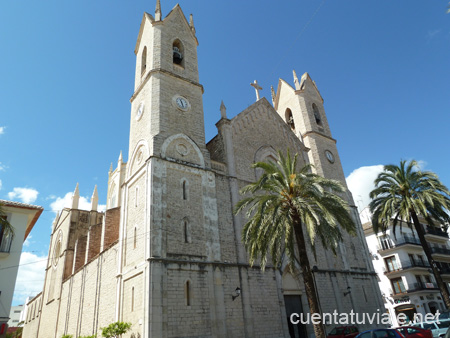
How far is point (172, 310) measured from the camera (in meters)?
14.4

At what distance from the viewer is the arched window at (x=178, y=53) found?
76.2ft

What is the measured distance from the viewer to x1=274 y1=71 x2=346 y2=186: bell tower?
92.8 ft

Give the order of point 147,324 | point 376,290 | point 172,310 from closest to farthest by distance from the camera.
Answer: point 147,324, point 172,310, point 376,290

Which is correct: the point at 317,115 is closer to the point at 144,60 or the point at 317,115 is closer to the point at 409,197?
the point at 409,197

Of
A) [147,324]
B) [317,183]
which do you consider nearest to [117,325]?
[147,324]

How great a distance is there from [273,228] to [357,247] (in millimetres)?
13812

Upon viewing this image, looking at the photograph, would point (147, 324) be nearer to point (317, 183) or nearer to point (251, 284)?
point (251, 284)

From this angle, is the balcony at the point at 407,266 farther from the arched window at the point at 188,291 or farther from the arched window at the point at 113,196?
the arched window at the point at 113,196

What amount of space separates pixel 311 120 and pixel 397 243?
17655 mm

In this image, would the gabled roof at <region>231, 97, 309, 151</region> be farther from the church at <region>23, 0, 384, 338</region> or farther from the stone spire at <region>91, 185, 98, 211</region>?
the stone spire at <region>91, 185, 98, 211</region>

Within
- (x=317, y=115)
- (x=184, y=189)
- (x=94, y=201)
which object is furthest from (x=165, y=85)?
(x=94, y=201)

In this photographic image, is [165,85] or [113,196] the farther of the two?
[113,196]

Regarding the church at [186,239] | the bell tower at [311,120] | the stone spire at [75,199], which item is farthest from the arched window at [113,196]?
the bell tower at [311,120]

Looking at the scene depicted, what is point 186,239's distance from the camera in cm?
1653
